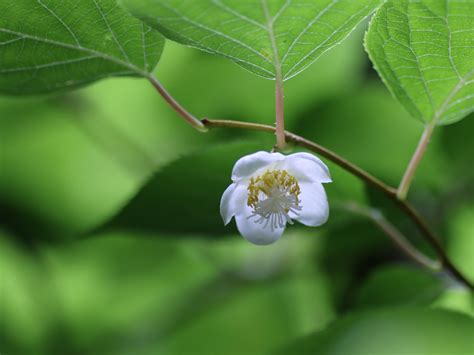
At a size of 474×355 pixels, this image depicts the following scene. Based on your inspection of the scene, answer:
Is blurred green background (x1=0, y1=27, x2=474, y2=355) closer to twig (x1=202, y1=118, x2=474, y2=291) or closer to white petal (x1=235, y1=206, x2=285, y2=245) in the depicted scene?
twig (x1=202, y1=118, x2=474, y2=291)

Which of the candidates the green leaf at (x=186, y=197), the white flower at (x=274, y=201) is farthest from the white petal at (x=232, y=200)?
the green leaf at (x=186, y=197)

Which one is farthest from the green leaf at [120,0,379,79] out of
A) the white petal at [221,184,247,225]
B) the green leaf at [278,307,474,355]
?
the green leaf at [278,307,474,355]

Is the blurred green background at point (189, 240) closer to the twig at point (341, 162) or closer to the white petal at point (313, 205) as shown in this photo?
the twig at point (341, 162)

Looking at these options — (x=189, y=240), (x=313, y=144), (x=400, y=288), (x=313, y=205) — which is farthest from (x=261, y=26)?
(x=189, y=240)

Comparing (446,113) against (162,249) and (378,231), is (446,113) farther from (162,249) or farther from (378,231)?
(162,249)

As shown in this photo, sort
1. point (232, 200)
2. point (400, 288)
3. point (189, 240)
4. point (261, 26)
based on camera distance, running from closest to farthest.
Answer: point (261, 26) < point (232, 200) < point (400, 288) < point (189, 240)

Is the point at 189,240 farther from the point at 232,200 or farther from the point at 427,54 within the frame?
the point at 427,54
